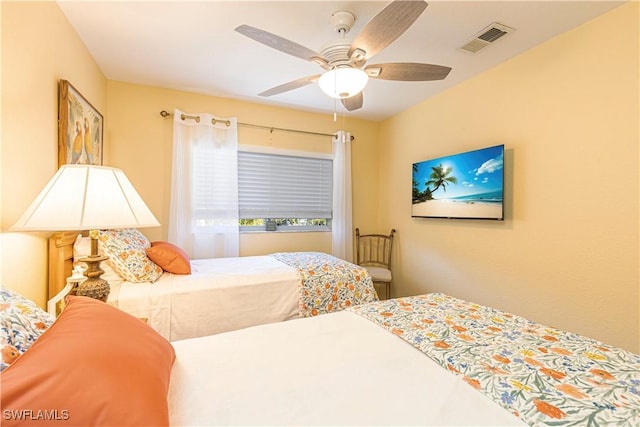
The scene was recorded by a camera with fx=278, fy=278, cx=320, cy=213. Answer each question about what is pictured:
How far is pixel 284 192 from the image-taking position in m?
3.54

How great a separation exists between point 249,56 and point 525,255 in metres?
2.75

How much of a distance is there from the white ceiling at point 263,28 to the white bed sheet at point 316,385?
1873mm

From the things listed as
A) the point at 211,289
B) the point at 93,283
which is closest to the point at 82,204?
the point at 93,283

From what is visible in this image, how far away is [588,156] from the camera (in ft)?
6.10

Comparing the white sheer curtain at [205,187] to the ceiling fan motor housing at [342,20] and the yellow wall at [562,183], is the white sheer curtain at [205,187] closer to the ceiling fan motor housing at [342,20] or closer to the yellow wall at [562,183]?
the ceiling fan motor housing at [342,20]

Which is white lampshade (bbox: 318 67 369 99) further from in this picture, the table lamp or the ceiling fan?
the table lamp

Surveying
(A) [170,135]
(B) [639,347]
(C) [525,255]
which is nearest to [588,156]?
(C) [525,255]

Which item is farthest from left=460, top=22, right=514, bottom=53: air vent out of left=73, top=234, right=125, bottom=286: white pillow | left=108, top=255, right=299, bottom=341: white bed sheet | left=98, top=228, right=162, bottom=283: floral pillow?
left=73, top=234, right=125, bottom=286: white pillow

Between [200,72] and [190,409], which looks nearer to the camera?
[190,409]

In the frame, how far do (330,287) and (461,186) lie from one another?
1.59m

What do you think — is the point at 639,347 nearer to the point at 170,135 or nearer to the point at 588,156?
the point at 588,156

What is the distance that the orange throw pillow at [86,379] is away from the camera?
0.51m

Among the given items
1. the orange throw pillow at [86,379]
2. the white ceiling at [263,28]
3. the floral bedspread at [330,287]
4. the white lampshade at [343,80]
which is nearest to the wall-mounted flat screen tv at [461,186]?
the white ceiling at [263,28]

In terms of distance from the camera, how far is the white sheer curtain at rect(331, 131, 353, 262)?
12.0 ft
